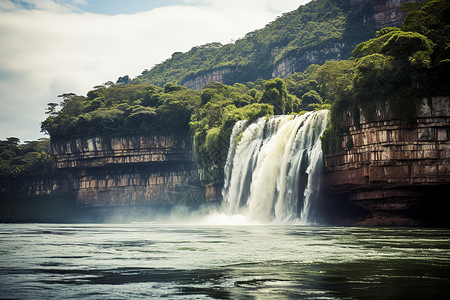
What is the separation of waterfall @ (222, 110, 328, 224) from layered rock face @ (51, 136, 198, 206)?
31.9m

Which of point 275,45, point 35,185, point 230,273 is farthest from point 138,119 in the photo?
point 230,273

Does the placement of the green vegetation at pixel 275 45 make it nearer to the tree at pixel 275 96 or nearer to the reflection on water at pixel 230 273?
the tree at pixel 275 96

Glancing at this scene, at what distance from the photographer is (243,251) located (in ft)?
68.0

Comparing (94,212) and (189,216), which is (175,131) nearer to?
(189,216)

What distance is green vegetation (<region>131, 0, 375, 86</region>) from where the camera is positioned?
133m

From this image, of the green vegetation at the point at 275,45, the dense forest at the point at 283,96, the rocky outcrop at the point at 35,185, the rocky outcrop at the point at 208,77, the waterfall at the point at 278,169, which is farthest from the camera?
the rocky outcrop at the point at 208,77

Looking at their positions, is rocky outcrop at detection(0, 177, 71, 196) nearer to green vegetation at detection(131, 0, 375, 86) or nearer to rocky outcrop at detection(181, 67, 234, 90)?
rocky outcrop at detection(181, 67, 234, 90)

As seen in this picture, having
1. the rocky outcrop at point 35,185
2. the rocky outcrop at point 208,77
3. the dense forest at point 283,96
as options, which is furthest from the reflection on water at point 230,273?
the rocky outcrop at point 208,77

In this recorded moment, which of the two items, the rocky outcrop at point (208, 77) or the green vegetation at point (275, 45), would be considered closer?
the green vegetation at point (275, 45)

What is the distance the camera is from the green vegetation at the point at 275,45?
132750mm

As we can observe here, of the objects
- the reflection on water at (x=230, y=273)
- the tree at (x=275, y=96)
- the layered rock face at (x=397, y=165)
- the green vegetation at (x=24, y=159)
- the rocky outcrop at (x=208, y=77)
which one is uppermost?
the rocky outcrop at (x=208, y=77)

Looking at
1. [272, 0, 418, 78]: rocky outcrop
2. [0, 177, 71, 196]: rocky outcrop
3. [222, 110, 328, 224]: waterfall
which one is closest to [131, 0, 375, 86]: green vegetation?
[272, 0, 418, 78]: rocky outcrop

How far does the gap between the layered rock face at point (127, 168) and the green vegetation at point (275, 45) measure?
48.2 metres

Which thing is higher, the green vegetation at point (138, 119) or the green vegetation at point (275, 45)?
the green vegetation at point (275, 45)
